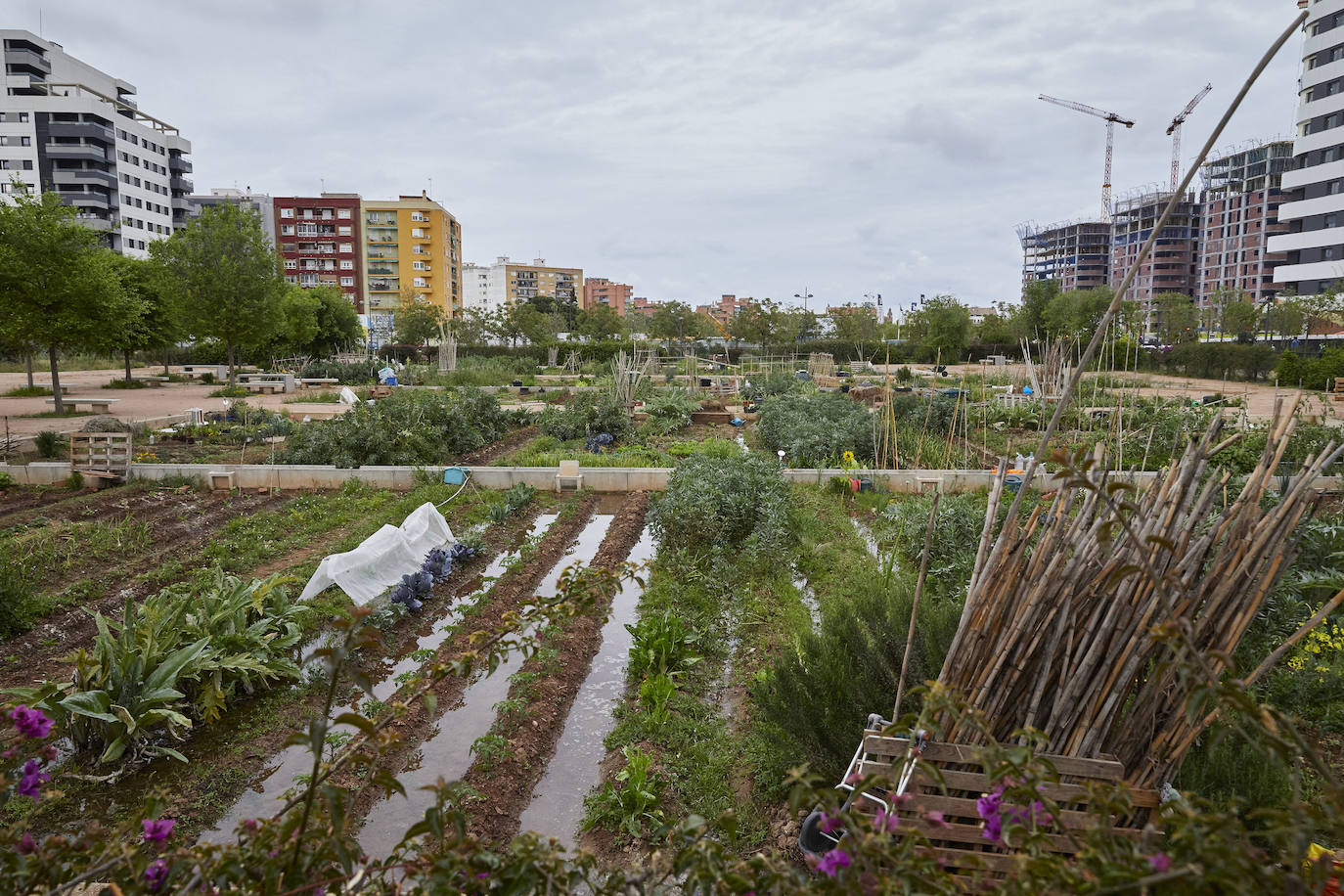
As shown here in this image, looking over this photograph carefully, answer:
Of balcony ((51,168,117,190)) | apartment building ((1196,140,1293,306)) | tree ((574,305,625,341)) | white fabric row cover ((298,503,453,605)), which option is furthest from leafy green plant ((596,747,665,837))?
apartment building ((1196,140,1293,306))

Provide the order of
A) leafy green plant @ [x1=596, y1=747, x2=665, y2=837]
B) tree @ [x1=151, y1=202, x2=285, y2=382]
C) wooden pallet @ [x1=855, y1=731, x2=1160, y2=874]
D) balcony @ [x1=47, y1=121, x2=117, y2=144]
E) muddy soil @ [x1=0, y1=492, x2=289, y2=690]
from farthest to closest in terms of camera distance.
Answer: balcony @ [x1=47, y1=121, x2=117, y2=144], tree @ [x1=151, y1=202, x2=285, y2=382], muddy soil @ [x1=0, y1=492, x2=289, y2=690], leafy green plant @ [x1=596, y1=747, x2=665, y2=837], wooden pallet @ [x1=855, y1=731, x2=1160, y2=874]

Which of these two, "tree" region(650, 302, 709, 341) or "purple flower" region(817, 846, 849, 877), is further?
"tree" region(650, 302, 709, 341)

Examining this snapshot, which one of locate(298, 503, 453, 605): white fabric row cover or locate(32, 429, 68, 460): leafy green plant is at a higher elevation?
locate(32, 429, 68, 460): leafy green plant

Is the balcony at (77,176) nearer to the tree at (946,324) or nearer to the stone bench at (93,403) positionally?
the stone bench at (93,403)

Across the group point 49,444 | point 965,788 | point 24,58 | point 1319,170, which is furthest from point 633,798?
point 24,58

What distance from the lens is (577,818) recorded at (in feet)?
12.2

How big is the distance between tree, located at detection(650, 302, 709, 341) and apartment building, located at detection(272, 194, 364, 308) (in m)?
40.8

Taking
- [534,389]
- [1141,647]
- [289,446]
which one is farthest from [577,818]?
[534,389]

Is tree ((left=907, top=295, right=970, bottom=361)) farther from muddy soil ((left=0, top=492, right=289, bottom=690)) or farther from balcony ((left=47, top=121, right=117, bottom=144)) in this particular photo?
balcony ((left=47, top=121, right=117, bottom=144))

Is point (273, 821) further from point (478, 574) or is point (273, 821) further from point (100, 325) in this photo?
point (100, 325)

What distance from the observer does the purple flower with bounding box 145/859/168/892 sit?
1465 millimetres

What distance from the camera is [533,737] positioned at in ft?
14.3

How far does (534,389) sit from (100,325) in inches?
424

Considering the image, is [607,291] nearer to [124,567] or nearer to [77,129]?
[77,129]
